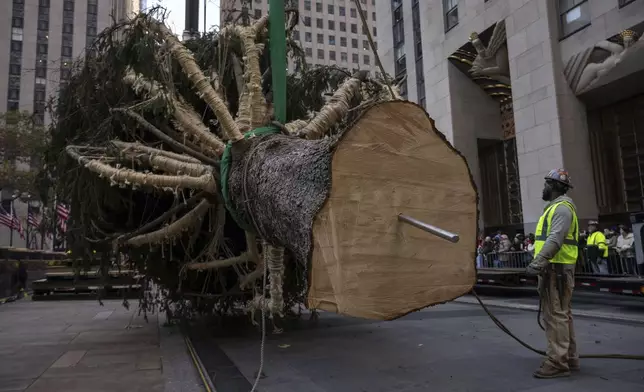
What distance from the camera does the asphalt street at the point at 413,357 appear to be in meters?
4.61

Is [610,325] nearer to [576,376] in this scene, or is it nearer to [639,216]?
[639,216]

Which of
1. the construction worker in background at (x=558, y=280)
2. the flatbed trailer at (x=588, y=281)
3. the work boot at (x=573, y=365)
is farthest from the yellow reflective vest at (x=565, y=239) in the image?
the flatbed trailer at (x=588, y=281)

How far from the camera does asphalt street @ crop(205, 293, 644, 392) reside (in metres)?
4.61

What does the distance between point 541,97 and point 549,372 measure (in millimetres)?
16216

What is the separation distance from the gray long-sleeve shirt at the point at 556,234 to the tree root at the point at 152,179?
10.9ft

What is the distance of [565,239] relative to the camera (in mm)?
4781

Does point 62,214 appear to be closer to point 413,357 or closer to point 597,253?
point 413,357

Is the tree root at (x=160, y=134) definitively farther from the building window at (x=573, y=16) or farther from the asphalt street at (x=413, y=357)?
the building window at (x=573, y=16)

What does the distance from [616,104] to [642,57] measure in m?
3.63

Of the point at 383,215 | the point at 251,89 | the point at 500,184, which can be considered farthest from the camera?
the point at 500,184

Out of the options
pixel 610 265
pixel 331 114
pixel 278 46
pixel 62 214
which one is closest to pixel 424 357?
pixel 331 114

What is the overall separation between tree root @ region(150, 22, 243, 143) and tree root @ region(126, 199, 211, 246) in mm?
1132

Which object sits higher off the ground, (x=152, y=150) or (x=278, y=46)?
(x=278, y=46)

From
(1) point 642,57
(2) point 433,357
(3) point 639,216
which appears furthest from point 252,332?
(1) point 642,57
